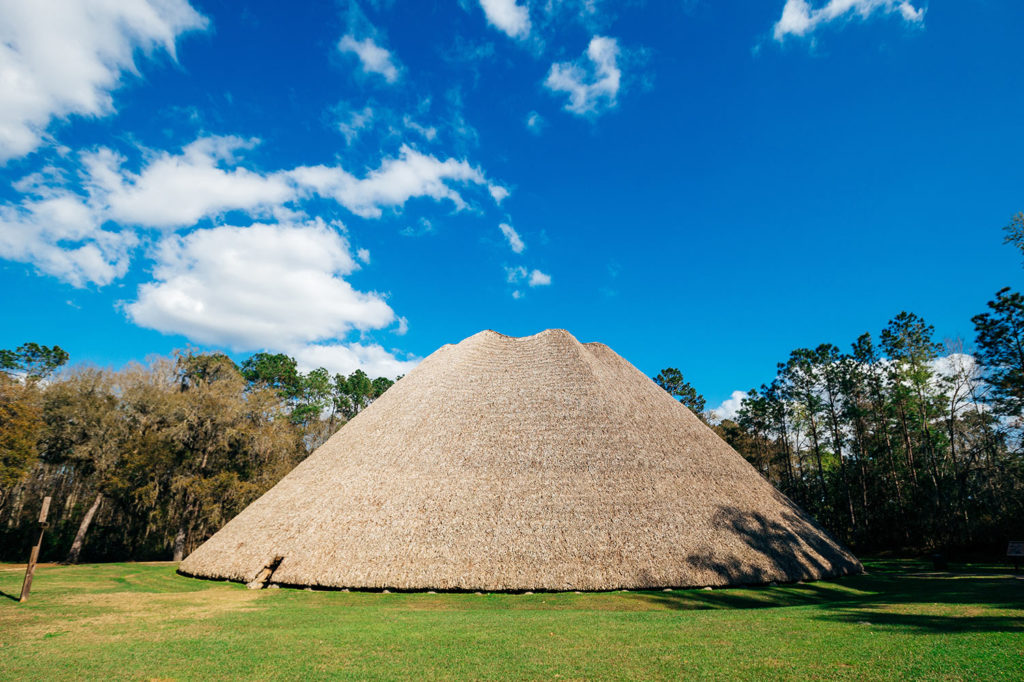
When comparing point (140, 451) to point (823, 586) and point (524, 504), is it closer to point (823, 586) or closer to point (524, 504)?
point (524, 504)

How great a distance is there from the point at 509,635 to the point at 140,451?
97.4 feet

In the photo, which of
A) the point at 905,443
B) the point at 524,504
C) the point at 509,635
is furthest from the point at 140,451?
the point at 905,443

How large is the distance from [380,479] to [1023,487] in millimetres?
35143

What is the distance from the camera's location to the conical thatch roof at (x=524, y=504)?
52.2 feet

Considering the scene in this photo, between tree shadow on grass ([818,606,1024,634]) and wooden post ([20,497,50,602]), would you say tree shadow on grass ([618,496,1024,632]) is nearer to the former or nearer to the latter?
tree shadow on grass ([818,606,1024,634])

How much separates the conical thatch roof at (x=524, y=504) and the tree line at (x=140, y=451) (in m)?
10.9

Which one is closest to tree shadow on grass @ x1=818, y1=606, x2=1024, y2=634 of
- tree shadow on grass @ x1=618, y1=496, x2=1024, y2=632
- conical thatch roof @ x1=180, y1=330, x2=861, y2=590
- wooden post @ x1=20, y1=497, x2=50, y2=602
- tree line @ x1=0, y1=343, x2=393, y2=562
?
tree shadow on grass @ x1=618, y1=496, x2=1024, y2=632

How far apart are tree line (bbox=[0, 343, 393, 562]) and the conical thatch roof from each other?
10934mm

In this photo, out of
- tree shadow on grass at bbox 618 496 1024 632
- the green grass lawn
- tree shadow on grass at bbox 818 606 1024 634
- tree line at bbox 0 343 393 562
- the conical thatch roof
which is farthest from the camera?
tree line at bbox 0 343 393 562

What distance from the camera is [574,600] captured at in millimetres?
14234

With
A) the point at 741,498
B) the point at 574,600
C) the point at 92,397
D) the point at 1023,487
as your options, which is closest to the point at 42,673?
the point at 574,600

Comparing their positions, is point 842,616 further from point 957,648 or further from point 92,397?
point 92,397

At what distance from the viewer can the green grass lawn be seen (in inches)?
271

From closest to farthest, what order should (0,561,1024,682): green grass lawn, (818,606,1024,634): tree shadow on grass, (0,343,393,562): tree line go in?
(0,561,1024,682): green grass lawn
(818,606,1024,634): tree shadow on grass
(0,343,393,562): tree line
